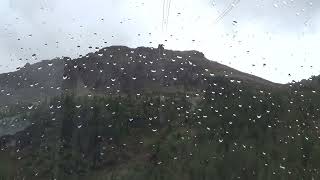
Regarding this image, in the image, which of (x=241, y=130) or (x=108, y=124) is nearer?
(x=241, y=130)

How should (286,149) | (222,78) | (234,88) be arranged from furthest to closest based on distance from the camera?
(222,78), (234,88), (286,149)

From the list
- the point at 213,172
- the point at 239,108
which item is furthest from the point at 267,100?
the point at 213,172

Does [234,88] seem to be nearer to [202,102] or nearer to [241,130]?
[202,102]

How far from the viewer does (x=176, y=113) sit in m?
157

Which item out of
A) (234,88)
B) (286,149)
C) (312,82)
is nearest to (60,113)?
(234,88)

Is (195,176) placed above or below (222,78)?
below

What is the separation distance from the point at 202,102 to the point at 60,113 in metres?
42.6

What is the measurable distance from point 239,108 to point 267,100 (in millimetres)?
11993

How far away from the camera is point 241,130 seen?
117438 millimetres

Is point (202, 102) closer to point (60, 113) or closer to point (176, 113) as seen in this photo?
point (176, 113)

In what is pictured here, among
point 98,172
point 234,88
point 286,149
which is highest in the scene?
point 234,88

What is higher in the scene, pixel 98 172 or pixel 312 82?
pixel 312 82

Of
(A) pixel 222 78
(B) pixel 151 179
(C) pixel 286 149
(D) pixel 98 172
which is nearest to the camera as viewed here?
(B) pixel 151 179

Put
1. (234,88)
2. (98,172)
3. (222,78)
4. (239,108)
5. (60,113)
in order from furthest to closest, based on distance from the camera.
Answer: (222,78) < (234,88) < (60,113) < (239,108) < (98,172)
